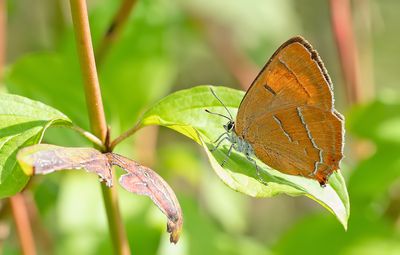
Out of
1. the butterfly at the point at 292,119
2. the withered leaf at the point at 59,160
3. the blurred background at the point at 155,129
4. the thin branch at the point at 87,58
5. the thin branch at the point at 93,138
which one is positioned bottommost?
Answer: the blurred background at the point at 155,129

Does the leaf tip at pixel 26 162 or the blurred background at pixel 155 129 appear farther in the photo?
the blurred background at pixel 155 129

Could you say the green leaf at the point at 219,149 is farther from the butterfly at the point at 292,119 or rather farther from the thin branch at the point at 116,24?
the thin branch at the point at 116,24

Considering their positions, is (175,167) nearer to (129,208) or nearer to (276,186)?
(129,208)

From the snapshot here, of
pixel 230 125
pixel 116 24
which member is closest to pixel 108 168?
pixel 230 125

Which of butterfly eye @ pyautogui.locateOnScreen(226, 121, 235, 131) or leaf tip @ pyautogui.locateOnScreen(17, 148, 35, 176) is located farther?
butterfly eye @ pyautogui.locateOnScreen(226, 121, 235, 131)

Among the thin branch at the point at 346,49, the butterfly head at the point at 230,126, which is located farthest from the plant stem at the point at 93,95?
the thin branch at the point at 346,49

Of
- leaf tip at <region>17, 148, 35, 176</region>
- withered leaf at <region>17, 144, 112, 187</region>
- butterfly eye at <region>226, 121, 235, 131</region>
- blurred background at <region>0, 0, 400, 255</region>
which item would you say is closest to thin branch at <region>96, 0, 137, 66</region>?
blurred background at <region>0, 0, 400, 255</region>

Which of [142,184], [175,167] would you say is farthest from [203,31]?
[142,184]

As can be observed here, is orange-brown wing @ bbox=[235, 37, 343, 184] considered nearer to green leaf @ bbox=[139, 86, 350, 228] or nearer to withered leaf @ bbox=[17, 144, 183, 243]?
green leaf @ bbox=[139, 86, 350, 228]
